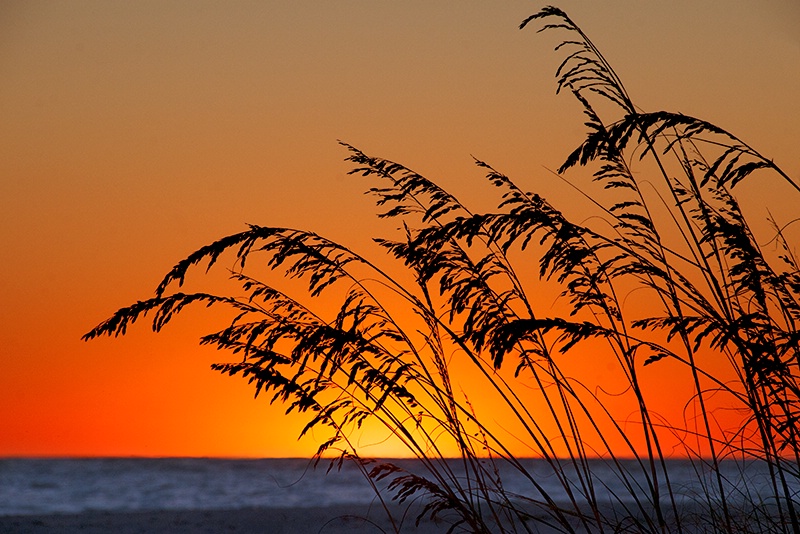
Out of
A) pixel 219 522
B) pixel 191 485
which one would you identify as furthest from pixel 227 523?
pixel 191 485

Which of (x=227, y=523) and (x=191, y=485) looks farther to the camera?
(x=191, y=485)

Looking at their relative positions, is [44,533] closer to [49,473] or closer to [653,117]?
[49,473]

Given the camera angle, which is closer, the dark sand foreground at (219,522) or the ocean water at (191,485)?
the dark sand foreground at (219,522)

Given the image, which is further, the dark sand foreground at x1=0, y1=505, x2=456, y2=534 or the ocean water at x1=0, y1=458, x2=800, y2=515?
the ocean water at x1=0, y1=458, x2=800, y2=515

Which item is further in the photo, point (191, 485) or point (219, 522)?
point (191, 485)

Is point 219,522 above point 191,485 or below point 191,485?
below

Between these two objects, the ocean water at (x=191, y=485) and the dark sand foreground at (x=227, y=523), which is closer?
the dark sand foreground at (x=227, y=523)

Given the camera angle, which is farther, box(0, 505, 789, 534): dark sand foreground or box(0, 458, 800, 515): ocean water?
box(0, 458, 800, 515): ocean water

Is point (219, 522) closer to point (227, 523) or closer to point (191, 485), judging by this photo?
point (227, 523)

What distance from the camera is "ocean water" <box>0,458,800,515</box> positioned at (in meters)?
6.49

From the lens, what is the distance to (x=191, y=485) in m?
7.06

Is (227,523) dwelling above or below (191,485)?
Result: below

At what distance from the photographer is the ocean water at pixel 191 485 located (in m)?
6.49

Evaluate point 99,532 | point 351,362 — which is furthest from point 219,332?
point 99,532
